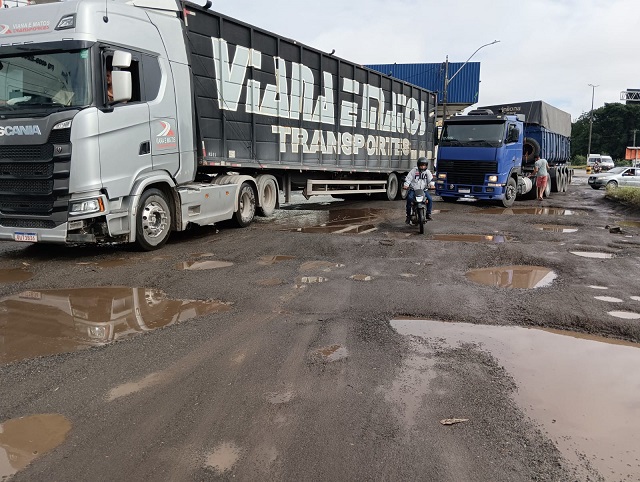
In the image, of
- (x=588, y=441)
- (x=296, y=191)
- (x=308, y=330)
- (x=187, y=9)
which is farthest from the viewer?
(x=296, y=191)

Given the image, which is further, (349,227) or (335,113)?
(335,113)

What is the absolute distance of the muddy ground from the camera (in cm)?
272

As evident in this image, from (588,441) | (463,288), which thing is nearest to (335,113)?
(463,288)

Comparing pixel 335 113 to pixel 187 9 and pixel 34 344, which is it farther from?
pixel 34 344

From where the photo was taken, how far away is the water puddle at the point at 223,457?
2.64 meters

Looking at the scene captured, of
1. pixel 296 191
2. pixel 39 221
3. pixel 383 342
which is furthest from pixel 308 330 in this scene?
pixel 296 191

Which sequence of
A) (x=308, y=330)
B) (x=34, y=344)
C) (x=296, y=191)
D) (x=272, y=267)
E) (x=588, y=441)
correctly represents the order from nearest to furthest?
1. (x=588, y=441)
2. (x=34, y=344)
3. (x=308, y=330)
4. (x=272, y=267)
5. (x=296, y=191)

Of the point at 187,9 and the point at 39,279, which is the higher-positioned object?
the point at 187,9

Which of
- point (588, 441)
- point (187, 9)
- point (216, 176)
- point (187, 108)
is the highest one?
point (187, 9)

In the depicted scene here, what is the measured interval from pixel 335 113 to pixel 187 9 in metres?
5.63

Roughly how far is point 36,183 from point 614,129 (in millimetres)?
96236

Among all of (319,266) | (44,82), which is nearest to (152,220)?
(44,82)

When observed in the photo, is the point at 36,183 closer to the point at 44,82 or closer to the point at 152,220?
the point at 44,82

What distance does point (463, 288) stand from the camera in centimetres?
618
